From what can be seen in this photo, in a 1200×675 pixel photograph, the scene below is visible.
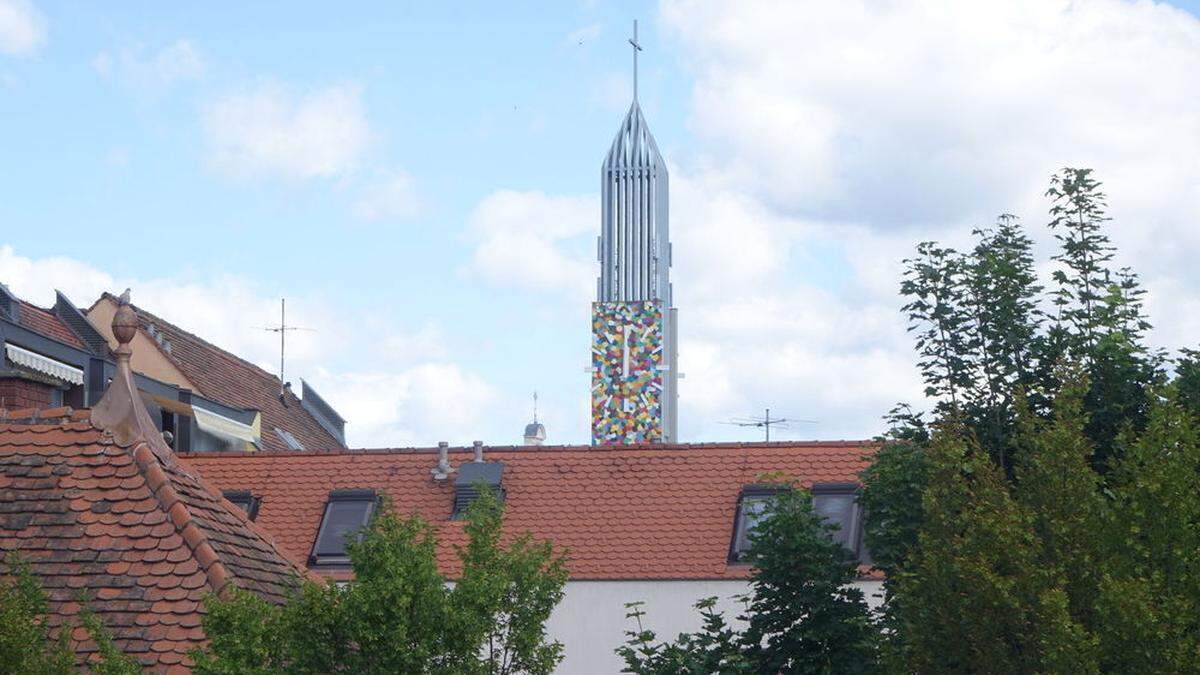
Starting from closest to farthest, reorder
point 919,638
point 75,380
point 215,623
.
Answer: point 215,623, point 919,638, point 75,380

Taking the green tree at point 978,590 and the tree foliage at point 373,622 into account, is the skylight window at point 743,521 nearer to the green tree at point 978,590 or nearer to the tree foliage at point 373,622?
the green tree at point 978,590

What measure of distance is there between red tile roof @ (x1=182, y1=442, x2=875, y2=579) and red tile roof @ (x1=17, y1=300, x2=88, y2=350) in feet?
15.0

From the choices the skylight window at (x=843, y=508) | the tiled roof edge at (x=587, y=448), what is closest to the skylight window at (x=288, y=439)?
the tiled roof edge at (x=587, y=448)

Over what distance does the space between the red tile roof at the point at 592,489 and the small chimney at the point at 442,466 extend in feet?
0.51

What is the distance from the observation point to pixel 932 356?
63.3 ft

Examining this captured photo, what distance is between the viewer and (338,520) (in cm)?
3669

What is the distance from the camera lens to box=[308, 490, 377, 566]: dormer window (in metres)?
35.8

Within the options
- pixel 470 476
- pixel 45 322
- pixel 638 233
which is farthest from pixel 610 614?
pixel 638 233

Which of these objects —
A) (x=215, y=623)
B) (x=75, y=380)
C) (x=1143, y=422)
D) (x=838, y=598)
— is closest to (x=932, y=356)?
(x=1143, y=422)

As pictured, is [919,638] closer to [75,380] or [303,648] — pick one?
[303,648]

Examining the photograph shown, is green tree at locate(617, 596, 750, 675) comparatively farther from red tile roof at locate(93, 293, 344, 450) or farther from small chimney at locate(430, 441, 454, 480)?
red tile roof at locate(93, 293, 344, 450)

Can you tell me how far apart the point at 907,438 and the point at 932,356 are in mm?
919

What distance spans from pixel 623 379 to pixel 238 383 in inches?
2247

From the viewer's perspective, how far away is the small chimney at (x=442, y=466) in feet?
125
